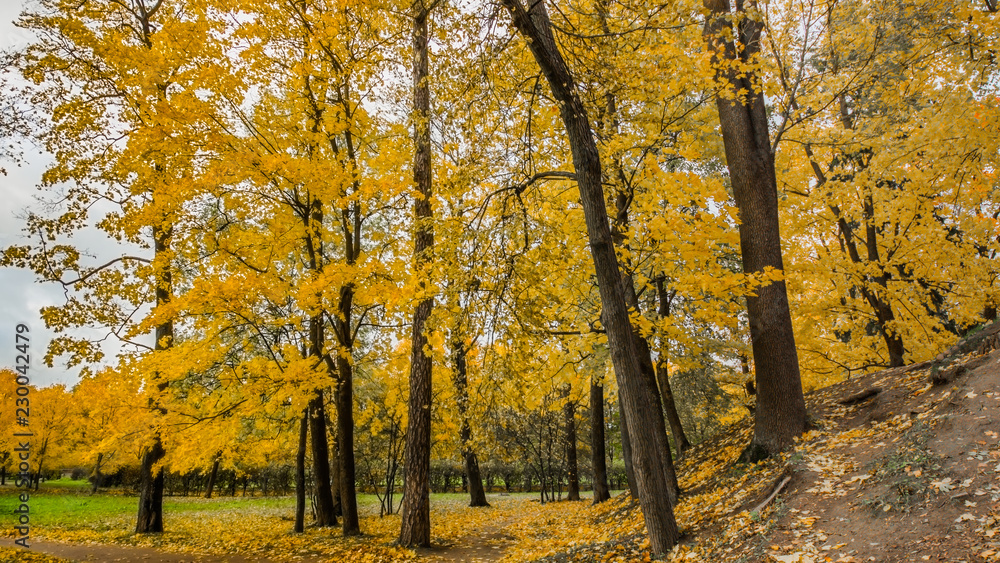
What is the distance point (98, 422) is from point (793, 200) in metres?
15.5

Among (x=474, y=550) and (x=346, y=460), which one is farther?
(x=346, y=460)

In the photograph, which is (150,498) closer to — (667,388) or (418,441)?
(418,441)

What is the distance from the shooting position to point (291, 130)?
7871mm

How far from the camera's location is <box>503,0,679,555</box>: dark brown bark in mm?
4207

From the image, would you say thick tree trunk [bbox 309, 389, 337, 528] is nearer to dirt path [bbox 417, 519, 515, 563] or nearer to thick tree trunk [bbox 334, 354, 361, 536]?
thick tree trunk [bbox 334, 354, 361, 536]

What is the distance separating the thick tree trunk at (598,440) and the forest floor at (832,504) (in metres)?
3.03

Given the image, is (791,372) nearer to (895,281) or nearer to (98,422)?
(895,281)

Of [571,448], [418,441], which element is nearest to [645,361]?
[418,441]

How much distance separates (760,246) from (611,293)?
145 inches

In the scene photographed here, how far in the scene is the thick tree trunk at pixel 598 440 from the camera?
1195 cm

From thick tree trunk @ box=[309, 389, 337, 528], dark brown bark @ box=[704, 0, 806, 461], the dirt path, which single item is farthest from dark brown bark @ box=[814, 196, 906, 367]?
thick tree trunk @ box=[309, 389, 337, 528]

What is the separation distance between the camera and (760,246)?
6727 millimetres

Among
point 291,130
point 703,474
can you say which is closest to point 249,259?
point 291,130

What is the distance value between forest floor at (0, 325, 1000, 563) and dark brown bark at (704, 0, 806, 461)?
1.49ft
